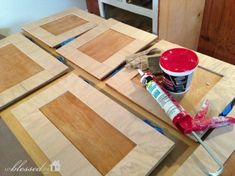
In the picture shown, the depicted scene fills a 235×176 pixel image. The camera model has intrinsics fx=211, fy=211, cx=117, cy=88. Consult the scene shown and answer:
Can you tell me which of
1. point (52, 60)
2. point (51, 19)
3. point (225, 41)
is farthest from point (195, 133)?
point (225, 41)

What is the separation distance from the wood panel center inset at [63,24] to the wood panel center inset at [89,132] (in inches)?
15.2

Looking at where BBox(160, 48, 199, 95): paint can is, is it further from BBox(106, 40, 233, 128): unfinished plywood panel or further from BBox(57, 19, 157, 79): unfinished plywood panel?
BBox(57, 19, 157, 79): unfinished plywood panel

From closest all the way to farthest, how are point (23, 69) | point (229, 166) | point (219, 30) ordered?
point (229, 166) → point (23, 69) → point (219, 30)

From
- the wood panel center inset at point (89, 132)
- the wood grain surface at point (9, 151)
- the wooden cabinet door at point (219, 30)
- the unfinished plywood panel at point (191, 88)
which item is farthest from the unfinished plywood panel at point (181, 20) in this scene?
the wood grain surface at point (9, 151)

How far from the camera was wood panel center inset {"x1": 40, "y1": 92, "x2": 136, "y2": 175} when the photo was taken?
1.42 ft

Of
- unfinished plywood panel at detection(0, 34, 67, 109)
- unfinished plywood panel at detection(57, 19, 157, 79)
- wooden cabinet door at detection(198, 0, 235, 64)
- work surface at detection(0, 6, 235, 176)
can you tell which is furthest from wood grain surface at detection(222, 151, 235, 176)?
wooden cabinet door at detection(198, 0, 235, 64)

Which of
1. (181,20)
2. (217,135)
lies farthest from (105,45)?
(181,20)

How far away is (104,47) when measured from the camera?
73 cm

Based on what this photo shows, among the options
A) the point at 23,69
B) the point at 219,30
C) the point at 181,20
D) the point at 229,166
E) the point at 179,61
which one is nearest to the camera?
the point at 229,166

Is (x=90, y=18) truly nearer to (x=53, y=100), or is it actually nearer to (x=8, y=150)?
(x=53, y=100)

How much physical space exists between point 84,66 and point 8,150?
0.97 meters

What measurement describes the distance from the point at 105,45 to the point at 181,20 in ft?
1.97

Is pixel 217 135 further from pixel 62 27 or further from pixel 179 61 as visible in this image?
pixel 62 27

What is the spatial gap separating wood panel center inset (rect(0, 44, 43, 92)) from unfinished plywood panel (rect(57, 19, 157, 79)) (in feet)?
0.37
